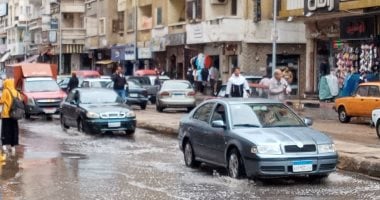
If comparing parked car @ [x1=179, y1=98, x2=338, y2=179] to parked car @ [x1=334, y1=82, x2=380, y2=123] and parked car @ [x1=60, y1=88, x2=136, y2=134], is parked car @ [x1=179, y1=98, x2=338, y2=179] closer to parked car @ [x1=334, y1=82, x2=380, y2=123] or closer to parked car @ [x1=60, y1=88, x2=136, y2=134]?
parked car @ [x1=60, y1=88, x2=136, y2=134]

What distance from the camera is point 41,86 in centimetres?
3256

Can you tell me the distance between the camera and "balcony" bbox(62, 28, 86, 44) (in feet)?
249

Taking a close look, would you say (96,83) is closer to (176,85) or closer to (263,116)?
(176,85)

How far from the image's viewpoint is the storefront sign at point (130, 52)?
6147 cm

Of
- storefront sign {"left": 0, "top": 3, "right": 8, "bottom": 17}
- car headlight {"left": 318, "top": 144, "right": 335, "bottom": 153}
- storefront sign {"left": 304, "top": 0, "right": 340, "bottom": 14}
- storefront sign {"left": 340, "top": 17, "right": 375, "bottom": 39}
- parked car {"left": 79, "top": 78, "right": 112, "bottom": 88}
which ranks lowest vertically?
car headlight {"left": 318, "top": 144, "right": 335, "bottom": 153}

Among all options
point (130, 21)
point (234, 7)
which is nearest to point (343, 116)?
point (234, 7)

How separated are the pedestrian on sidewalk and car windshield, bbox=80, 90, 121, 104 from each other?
6066 mm

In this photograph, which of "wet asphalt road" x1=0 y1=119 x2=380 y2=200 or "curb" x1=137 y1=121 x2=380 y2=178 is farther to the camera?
"curb" x1=137 y1=121 x2=380 y2=178

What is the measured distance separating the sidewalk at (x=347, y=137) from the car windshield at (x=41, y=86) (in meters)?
4.65

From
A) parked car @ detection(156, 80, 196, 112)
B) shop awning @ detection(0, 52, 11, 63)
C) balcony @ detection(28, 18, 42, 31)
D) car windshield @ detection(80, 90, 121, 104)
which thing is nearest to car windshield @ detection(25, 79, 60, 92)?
parked car @ detection(156, 80, 196, 112)

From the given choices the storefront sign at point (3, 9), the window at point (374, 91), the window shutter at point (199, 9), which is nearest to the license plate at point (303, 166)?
the window at point (374, 91)

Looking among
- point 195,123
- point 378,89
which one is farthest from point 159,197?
point 378,89

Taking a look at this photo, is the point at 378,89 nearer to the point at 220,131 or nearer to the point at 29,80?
the point at 220,131

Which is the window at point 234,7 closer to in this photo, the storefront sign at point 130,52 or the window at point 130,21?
the storefront sign at point 130,52
